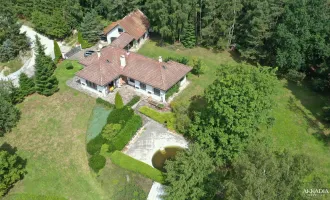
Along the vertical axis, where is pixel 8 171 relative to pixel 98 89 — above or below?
below

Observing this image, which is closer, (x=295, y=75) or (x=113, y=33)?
(x=295, y=75)

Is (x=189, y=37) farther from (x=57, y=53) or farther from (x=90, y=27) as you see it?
(x=57, y=53)

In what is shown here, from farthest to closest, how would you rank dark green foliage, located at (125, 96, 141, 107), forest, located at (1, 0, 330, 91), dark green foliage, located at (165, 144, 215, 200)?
forest, located at (1, 0, 330, 91) < dark green foliage, located at (125, 96, 141, 107) < dark green foliage, located at (165, 144, 215, 200)

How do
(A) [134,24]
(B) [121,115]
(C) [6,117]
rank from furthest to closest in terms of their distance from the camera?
1. (A) [134,24]
2. (C) [6,117]
3. (B) [121,115]

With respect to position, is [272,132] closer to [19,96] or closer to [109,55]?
[109,55]

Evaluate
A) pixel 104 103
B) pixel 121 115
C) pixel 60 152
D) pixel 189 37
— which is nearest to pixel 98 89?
pixel 104 103

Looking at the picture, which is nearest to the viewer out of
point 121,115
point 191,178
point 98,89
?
point 191,178

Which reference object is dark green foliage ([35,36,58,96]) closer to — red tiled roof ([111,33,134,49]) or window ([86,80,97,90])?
window ([86,80,97,90])

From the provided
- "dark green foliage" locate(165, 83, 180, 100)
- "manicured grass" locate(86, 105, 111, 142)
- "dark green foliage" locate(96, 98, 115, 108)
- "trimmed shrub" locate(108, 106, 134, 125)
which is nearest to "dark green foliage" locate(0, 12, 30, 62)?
"dark green foliage" locate(96, 98, 115, 108)
